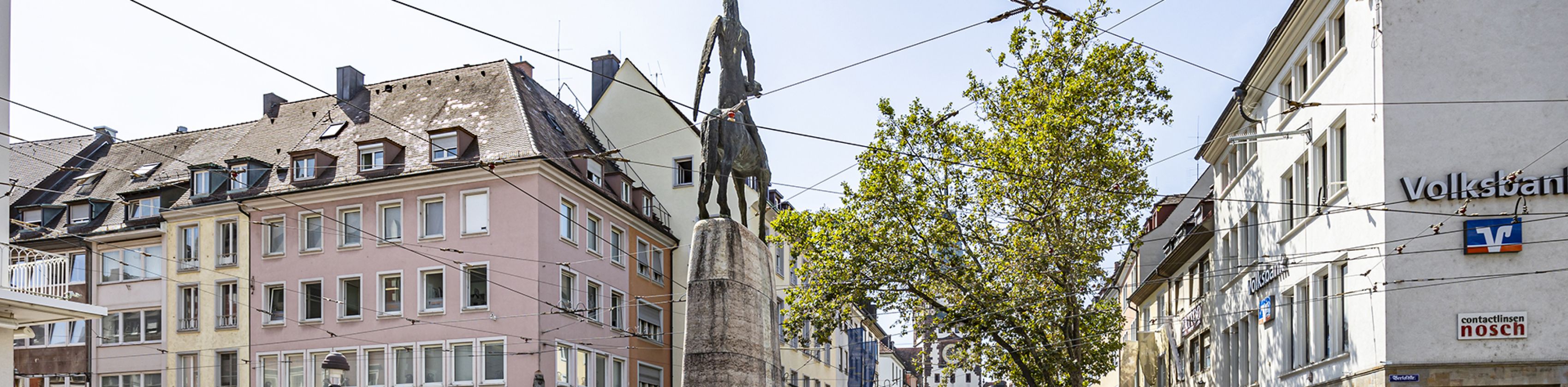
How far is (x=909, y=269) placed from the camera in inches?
1288

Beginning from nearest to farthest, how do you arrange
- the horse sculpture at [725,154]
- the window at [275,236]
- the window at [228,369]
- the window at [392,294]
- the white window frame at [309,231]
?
the horse sculpture at [725,154] < the window at [392,294] < the white window frame at [309,231] < the window at [228,369] < the window at [275,236]

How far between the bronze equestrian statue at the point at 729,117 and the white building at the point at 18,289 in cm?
912

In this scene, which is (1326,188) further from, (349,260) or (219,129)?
(219,129)

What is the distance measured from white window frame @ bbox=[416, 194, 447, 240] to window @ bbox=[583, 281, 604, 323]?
4136 millimetres

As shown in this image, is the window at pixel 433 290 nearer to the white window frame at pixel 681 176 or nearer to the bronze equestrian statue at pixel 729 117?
the white window frame at pixel 681 176

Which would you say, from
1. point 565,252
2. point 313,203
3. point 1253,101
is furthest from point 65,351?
point 1253,101

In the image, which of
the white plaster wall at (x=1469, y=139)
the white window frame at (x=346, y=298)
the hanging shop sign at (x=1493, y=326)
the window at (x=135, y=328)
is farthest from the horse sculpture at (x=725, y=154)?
the window at (x=135, y=328)

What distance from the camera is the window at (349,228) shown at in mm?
36469

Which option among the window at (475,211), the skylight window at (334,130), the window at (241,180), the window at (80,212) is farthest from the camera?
the window at (80,212)

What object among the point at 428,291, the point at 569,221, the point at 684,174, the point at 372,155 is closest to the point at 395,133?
the point at 372,155

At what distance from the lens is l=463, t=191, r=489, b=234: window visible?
35.3 metres

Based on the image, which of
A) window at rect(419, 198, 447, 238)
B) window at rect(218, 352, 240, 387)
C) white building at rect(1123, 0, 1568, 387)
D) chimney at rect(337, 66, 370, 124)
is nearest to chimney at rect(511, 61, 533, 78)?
chimney at rect(337, 66, 370, 124)

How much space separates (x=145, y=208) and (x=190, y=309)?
377 cm

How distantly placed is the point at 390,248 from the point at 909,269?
518 inches
